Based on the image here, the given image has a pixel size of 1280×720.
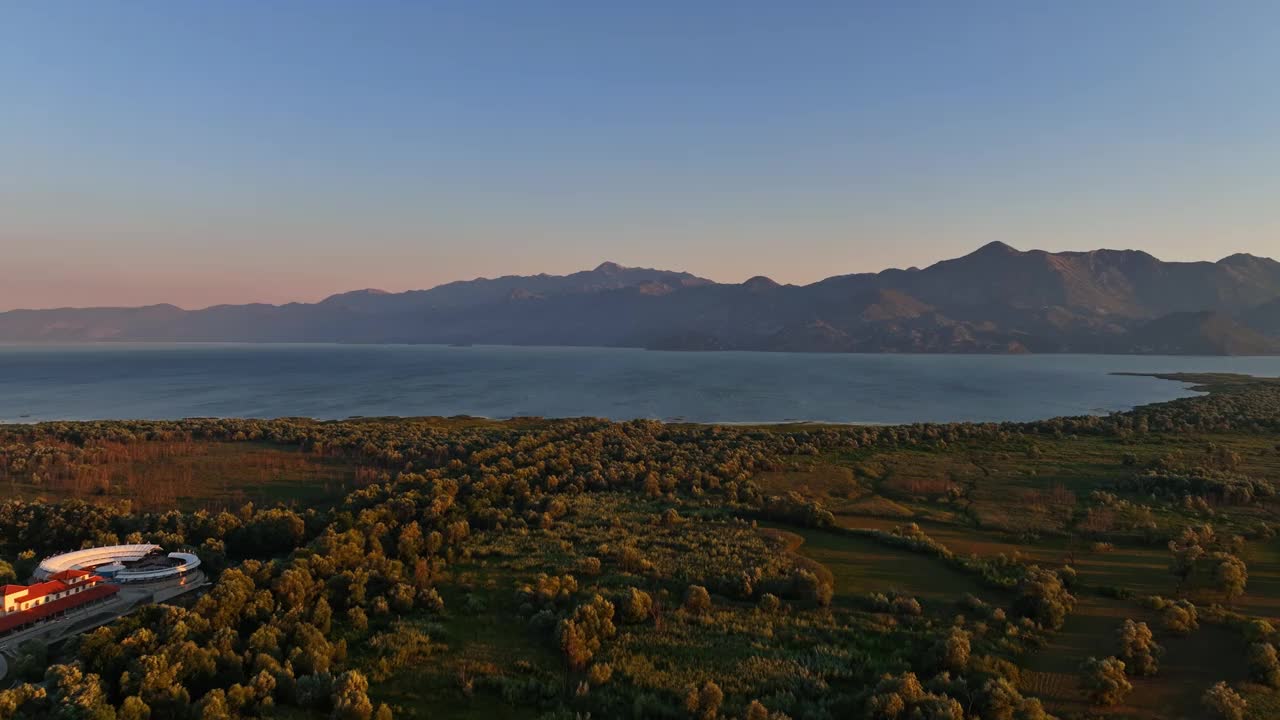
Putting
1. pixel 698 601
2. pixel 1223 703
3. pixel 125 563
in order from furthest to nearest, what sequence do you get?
1. pixel 125 563
2. pixel 698 601
3. pixel 1223 703

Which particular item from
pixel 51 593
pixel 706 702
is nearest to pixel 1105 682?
pixel 706 702

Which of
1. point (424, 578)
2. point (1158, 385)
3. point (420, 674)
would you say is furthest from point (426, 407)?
point (1158, 385)

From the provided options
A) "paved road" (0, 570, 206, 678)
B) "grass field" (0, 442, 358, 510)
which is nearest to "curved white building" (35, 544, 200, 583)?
"paved road" (0, 570, 206, 678)

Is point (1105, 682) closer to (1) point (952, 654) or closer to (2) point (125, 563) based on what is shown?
(1) point (952, 654)

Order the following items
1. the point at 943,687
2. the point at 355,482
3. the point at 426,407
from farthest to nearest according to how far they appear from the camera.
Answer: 1. the point at 426,407
2. the point at 355,482
3. the point at 943,687

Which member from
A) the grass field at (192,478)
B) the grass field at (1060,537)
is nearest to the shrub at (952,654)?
the grass field at (1060,537)

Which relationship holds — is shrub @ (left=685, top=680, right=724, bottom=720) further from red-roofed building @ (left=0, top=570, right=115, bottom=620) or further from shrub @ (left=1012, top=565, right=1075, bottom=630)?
red-roofed building @ (left=0, top=570, right=115, bottom=620)

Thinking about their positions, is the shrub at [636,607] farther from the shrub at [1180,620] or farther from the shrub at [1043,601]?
the shrub at [1180,620]

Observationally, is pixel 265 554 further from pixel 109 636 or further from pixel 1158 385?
pixel 1158 385
